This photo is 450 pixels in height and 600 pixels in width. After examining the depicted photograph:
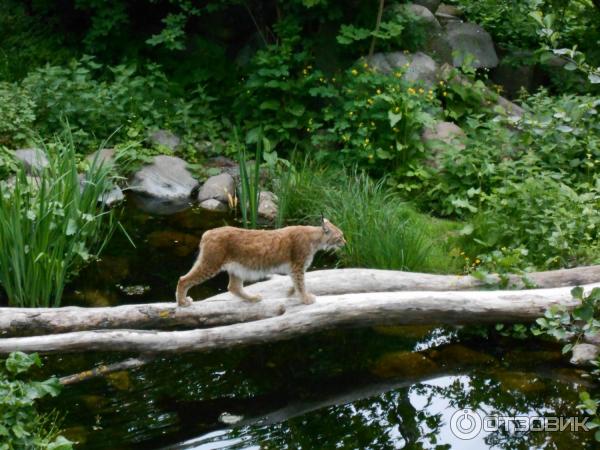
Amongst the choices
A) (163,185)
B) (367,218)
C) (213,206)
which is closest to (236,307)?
(367,218)

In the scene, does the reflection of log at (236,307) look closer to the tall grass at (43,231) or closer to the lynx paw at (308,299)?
the lynx paw at (308,299)

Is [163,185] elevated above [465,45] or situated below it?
below

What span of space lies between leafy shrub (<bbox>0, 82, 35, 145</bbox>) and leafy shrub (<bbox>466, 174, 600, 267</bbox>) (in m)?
5.59

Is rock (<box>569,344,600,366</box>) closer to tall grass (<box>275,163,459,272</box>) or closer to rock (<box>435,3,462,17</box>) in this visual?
tall grass (<box>275,163,459,272</box>)

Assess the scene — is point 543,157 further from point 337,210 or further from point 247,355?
point 247,355

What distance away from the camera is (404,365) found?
725 cm

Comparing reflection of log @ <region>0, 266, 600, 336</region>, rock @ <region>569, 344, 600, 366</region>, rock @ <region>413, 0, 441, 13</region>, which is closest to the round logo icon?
rock @ <region>569, 344, 600, 366</region>

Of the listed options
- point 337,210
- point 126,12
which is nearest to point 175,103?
point 126,12

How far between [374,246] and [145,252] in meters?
2.49

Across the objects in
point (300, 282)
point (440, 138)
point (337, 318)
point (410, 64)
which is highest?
point (410, 64)

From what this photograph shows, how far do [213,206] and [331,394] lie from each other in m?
4.51

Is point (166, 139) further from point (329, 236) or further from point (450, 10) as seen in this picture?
point (329, 236)

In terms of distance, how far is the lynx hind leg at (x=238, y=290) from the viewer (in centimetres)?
696

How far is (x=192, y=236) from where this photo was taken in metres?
10.0
